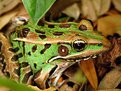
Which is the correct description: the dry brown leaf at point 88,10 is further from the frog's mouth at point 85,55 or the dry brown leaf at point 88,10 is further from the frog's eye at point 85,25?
the frog's mouth at point 85,55

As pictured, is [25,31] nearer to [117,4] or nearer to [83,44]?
[83,44]

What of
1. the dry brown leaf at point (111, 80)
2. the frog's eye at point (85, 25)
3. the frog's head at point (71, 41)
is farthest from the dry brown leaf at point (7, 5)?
the dry brown leaf at point (111, 80)

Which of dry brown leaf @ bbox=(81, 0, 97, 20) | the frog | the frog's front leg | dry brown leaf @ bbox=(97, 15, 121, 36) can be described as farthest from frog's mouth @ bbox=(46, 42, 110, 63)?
dry brown leaf @ bbox=(81, 0, 97, 20)

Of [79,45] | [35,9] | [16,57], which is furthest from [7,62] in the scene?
[35,9]

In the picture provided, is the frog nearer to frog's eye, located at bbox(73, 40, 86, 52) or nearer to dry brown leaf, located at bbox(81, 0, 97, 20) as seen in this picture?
frog's eye, located at bbox(73, 40, 86, 52)

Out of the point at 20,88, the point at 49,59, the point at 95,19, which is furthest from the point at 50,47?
the point at 20,88

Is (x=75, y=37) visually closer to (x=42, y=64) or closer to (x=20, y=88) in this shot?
(x=42, y=64)
